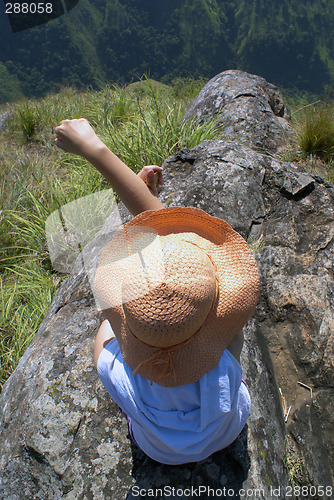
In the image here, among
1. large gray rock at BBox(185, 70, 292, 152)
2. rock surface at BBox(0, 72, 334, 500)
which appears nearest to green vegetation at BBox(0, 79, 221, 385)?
large gray rock at BBox(185, 70, 292, 152)

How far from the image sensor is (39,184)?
3.55 metres

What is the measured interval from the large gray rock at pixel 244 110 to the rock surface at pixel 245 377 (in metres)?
1.24

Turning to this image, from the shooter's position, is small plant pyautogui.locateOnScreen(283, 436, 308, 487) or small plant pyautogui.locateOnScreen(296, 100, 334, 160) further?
small plant pyautogui.locateOnScreen(296, 100, 334, 160)

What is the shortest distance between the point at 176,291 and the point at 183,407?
504mm

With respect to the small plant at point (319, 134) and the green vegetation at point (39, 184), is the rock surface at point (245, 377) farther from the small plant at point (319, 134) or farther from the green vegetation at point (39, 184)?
the small plant at point (319, 134)

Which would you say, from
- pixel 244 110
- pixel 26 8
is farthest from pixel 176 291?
pixel 244 110

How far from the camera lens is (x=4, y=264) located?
3.03m

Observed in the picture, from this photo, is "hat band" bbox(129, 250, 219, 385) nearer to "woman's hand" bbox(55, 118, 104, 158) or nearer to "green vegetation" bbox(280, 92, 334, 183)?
"woman's hand" bbox(55, 118, 104, 158)

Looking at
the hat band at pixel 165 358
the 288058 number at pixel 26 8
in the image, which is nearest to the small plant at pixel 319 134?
the 288058 number at pixel 26 8

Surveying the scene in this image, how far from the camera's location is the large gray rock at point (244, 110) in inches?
151

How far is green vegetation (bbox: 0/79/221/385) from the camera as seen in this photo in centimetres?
251

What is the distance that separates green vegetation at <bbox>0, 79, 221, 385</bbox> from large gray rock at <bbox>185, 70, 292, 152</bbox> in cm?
28

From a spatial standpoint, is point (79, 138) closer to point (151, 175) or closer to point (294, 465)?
point (151, 175)

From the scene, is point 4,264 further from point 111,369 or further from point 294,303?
point 294,303
